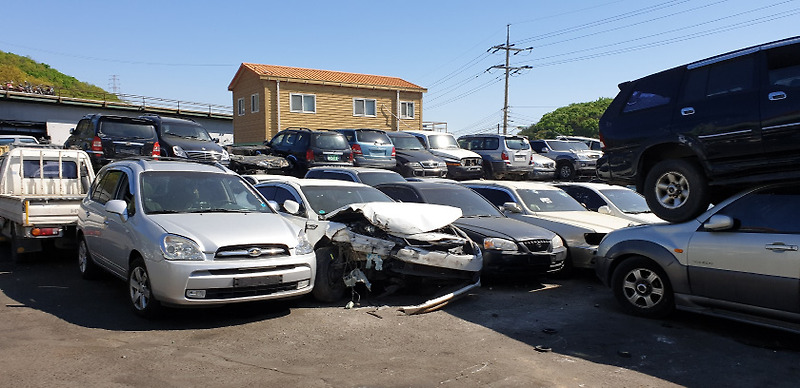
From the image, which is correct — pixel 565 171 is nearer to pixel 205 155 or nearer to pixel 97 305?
pixel 205 155

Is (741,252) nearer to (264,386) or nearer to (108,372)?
(264,386)

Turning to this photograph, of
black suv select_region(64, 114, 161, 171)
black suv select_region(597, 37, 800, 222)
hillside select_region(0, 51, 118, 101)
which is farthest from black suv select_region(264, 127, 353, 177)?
hillside select_region(0, 51, 118, 101)

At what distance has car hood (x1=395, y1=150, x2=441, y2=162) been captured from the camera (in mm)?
17125

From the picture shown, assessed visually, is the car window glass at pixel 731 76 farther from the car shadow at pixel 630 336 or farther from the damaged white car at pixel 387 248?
the damaged white car at pixel 387 248

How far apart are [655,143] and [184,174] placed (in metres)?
5.57

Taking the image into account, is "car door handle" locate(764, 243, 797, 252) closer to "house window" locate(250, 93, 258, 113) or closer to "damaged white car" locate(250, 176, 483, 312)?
"damaged white car" locate(250, 176, 483, 312)

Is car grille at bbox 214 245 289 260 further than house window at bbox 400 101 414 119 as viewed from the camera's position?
No

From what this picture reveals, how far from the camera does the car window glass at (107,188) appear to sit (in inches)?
282

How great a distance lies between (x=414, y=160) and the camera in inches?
672

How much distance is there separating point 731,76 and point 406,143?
12803 mm

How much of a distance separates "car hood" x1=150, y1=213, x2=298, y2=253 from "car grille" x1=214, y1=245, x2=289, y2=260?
0.15 feet

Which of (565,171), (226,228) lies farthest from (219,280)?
(565,171)

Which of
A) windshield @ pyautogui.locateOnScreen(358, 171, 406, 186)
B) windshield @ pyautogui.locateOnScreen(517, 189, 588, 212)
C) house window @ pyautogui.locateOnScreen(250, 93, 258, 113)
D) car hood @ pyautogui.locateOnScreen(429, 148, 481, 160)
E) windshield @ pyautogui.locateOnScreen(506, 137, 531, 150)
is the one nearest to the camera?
windshield @ pyautogui.locateOnScreen(517, 189, 588, 212)

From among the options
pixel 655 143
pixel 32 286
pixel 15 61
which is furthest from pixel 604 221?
pixel 15 61
